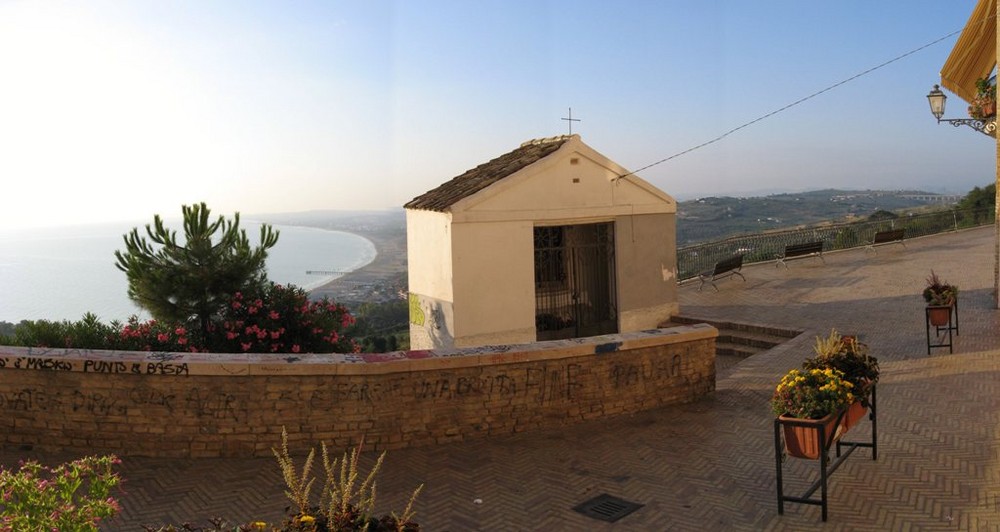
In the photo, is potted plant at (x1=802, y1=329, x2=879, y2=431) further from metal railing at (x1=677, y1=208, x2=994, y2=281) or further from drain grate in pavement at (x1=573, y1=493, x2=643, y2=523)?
metal railing at (x1=677, y1=208, x2=994, y2=281)

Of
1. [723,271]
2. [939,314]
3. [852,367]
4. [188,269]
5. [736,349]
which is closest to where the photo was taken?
[852,367]

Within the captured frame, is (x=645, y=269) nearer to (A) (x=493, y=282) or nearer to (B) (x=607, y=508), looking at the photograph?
(A) (x=493, y=282)

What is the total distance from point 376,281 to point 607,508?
2003 centimetres

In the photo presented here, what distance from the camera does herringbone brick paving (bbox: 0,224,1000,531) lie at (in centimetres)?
595

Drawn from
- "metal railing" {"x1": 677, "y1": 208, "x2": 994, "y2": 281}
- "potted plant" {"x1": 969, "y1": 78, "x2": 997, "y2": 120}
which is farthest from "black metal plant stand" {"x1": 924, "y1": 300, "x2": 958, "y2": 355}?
"metal railing" {"x1": 677, "y1": 208, "x2": 994, "y2": 281}

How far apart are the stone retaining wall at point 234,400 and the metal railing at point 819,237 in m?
15.3

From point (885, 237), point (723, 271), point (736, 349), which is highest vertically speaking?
point (885, 237)

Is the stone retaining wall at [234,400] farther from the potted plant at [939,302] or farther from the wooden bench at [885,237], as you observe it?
the wooden bench at [885,237]

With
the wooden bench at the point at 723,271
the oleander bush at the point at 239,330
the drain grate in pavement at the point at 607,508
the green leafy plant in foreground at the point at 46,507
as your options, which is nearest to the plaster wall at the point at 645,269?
the wooden bench at the point at 723,271

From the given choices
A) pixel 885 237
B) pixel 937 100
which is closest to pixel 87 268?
pixel 937 100

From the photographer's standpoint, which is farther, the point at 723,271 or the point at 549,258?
the point at 723,271

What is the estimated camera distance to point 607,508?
20.5ft

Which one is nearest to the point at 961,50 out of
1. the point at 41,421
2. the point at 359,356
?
the point at 359,356

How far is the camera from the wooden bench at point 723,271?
19844 millimetres
